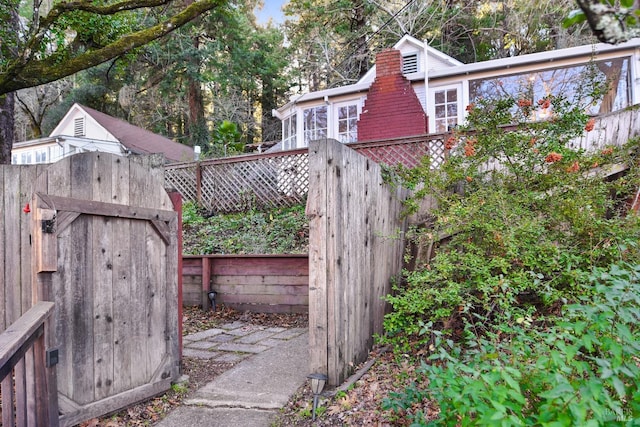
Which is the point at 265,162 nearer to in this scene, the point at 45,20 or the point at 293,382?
the point at 45,20

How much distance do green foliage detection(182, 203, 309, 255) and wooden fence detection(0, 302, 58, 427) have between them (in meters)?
4.28

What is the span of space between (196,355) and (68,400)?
1.65 m

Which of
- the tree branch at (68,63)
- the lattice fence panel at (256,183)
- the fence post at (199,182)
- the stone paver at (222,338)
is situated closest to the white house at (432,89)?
the lattice fence panel at (256,183)

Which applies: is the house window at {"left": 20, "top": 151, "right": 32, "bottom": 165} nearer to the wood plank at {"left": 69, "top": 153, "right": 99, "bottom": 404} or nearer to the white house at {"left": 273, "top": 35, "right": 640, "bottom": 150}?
the white house at {"left": 273, "top": 35, "right": 640, "bottom": 150}

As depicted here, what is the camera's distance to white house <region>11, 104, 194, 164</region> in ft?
59.1

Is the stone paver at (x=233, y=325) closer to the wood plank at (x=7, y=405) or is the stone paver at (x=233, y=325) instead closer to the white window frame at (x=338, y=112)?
the wood plank at (x=7, y=405)

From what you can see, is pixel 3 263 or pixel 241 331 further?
pixel 241 331

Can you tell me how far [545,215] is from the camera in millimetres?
3393

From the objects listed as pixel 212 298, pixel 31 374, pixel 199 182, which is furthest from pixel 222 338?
pixel 199 182

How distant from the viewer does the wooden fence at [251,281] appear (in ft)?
17.8

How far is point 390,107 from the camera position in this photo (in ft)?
38.2

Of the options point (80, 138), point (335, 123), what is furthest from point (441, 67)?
point (80, 138)

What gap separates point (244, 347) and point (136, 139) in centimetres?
1686

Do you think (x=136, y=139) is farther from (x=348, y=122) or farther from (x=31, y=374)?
(x=31, y=374)
